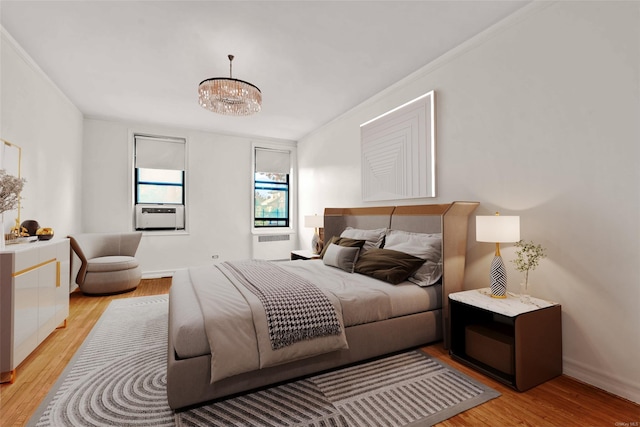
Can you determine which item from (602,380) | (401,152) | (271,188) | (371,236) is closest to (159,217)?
(271,188)

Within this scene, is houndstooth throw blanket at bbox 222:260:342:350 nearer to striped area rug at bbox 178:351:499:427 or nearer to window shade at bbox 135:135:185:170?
striped area rug at bbox 178:351:499:427

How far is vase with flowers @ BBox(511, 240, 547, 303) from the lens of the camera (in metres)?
2.22

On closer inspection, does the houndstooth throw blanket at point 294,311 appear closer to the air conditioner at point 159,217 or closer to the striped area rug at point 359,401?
the striped area rug at point 359,401

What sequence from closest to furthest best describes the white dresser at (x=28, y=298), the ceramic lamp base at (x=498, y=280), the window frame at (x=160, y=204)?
the white dresser at (x=28, y=298) → the ceramic lamp base at (x=498, y=280) → the window frame at (x=160, y=204)

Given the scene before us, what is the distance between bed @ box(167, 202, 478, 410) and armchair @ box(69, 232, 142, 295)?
1907 millimetres

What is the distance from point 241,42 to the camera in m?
2.84

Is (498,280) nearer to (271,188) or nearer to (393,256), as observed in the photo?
(393,256)

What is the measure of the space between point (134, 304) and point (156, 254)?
1.77 metres

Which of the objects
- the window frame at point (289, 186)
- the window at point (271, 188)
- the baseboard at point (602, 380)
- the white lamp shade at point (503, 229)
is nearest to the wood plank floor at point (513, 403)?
the baseboard at point (602, 380)

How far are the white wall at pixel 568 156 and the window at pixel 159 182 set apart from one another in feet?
14.8

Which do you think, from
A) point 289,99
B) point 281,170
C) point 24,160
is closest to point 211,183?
point 281,170

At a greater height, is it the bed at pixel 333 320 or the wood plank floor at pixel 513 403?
the bed at pixel 333 320

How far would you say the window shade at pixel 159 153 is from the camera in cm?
539

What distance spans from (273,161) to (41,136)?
3709 mm
